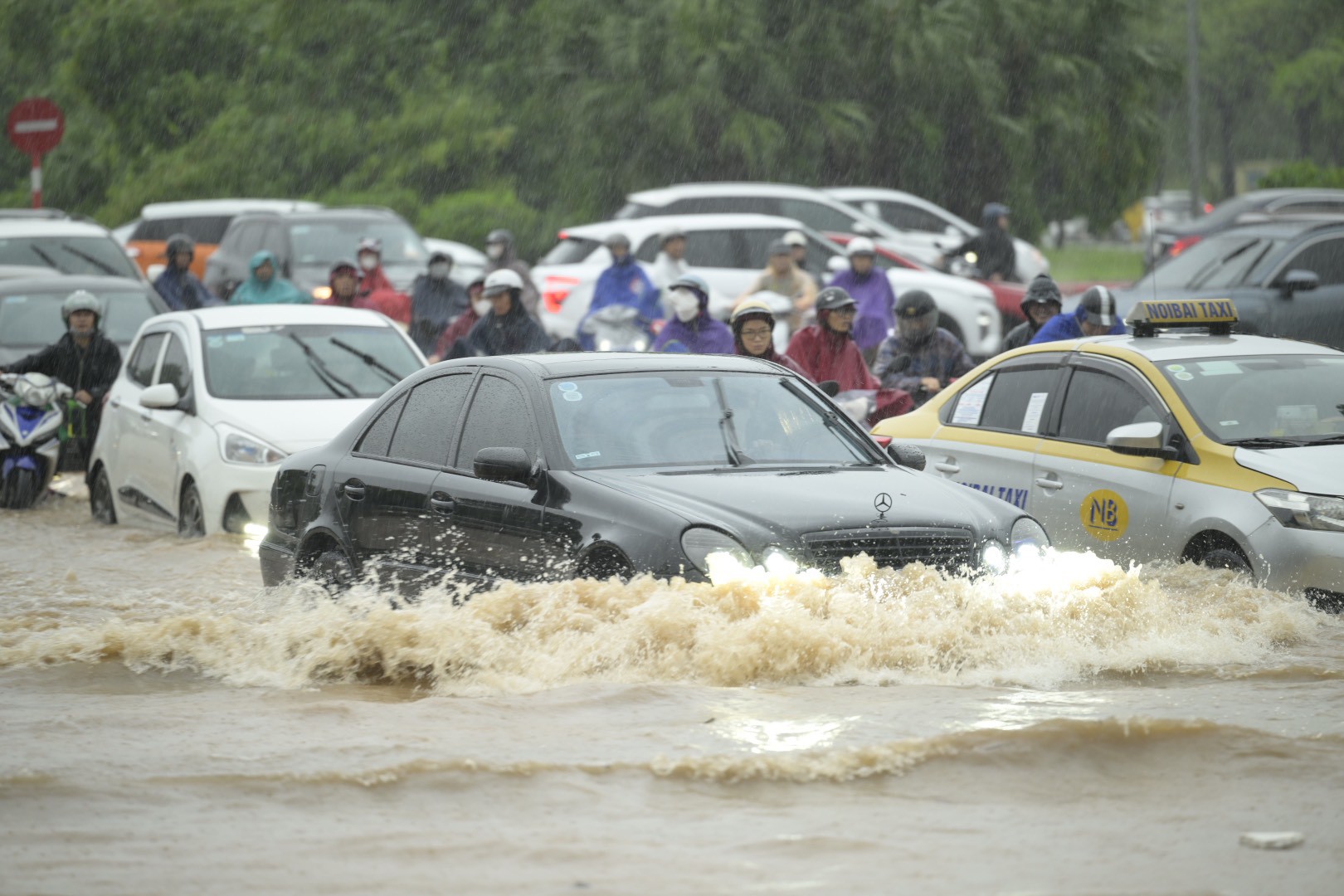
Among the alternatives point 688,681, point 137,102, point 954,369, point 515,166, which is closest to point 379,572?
point 688,681

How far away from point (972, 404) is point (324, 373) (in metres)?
4.59

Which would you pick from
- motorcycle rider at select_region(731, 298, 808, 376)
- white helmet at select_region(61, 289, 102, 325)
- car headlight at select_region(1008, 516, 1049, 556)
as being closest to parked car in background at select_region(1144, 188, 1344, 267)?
white helmet at select_region(61, 289, 102, 325)

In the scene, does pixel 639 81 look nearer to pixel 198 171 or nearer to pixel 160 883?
pixel 198 171

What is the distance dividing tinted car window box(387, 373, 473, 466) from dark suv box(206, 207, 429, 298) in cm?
1450

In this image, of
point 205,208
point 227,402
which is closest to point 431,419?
point 227,402

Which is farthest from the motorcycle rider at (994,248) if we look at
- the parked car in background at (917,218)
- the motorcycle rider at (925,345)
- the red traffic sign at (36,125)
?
the red traffic sign at (36,125)

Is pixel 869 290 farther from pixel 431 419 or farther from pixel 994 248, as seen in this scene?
pixel 431 419

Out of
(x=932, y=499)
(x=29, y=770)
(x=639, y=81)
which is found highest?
(x=639, y=81)

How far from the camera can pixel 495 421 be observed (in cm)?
851

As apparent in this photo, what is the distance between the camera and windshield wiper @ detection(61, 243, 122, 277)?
20.1 m

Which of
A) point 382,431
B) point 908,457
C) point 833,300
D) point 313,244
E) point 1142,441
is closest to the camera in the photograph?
point 908,457

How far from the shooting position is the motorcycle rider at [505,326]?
47.8 feet

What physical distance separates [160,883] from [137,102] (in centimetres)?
3611

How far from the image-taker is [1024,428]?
10.5 m
